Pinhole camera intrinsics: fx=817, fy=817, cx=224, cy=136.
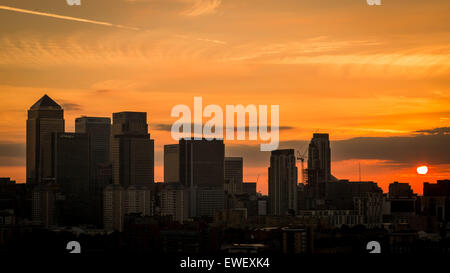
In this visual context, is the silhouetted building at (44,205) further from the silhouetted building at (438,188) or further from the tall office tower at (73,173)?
the silhouetted building at (438,188)

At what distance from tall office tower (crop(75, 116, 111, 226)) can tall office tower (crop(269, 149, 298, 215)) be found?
20460 millimetres

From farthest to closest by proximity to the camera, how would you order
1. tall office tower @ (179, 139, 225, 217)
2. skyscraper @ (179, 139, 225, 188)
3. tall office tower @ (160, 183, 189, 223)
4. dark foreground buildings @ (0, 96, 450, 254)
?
skyscraper @ (179, 139, 225, 188) → tall office tower @ (179, 139, 225, 217) → tall office tower @ (160, 183, 189, 223) → dark foreground buildings @ (0, 96, 450, 254)

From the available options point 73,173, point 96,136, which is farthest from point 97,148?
point 73,173

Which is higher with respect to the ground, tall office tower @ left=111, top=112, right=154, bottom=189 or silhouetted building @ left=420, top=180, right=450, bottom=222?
tall office tower @ left=111, top=112, right=154, bottom=189

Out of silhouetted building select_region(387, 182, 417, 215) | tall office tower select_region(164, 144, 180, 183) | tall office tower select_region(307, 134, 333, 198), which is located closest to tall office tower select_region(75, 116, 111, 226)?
tall office tower select_region(164, 144, 180, 183)

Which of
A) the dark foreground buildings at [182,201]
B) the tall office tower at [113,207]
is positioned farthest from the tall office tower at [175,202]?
the tall office tower at [113,207]

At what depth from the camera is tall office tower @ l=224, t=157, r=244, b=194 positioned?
10895 cm

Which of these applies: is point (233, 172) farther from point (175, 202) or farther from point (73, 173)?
point (73, 173)

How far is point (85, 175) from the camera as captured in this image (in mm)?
103875

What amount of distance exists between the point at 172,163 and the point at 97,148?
13.5 m

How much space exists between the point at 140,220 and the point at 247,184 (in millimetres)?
48039

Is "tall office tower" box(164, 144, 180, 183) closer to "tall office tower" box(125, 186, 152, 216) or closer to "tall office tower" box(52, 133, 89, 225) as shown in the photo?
"tall office tower" box(52, 133, 89, 225)

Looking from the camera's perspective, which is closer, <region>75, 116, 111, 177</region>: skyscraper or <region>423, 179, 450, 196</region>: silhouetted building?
<region>423, 179, 450, 196</region>: silhouetted building

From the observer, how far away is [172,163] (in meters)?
107
